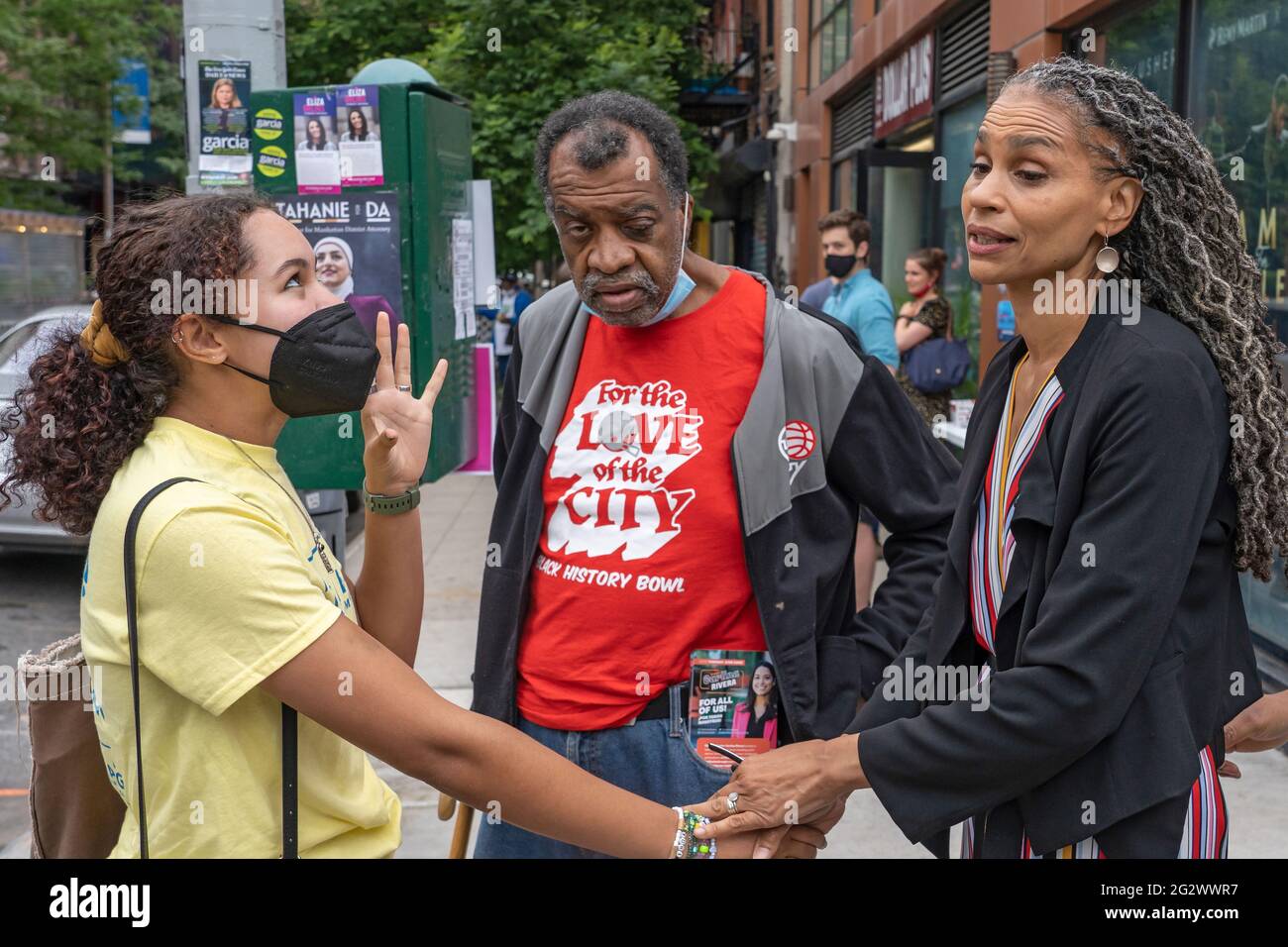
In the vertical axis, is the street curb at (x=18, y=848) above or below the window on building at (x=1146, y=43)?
below

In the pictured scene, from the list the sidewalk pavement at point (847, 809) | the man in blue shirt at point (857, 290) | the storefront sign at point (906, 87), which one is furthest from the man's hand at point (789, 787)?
the storefront sign at point (906, 87)

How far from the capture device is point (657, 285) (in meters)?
2.61

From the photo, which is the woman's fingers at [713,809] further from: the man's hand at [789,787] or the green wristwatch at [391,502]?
the green wristwatch at [391,502]

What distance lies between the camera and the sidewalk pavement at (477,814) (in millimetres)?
4562

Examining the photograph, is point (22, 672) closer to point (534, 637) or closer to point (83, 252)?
point (534, 637)

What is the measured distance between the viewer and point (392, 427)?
2.42m

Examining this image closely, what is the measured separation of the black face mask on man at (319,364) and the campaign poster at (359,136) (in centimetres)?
271

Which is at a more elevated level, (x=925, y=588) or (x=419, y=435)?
(x=419, y=435)

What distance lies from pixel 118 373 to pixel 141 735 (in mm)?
549

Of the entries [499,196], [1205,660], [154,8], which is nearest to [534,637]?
[1205,660]

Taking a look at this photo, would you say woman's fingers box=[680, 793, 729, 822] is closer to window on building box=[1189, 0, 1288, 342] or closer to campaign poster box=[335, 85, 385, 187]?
campaign poster box=[335, 85, 385, 187]

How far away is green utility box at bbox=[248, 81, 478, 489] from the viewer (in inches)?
189

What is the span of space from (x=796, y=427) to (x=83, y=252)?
2744cm

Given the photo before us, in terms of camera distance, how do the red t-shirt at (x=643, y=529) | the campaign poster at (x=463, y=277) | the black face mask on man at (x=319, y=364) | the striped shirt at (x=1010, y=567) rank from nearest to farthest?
the striped shirt at (x=1010, y=567), the black face mask on man at (x=319, y=364), the red t-shirt at (x=643, y=529), the campaign poster at (x=463, y=277)
